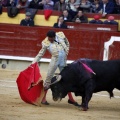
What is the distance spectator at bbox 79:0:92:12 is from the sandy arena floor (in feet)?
11.9

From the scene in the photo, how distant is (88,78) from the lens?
8836 millimetres

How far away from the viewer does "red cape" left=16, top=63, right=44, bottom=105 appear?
9.32m

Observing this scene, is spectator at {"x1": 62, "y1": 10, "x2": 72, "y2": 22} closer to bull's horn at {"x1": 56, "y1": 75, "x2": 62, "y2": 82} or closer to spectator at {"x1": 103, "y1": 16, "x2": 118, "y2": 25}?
spectator at {"x1": 103, "y1": 16, "x2": 118, "y2": 25}

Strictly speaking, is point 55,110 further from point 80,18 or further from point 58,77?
point 80,18

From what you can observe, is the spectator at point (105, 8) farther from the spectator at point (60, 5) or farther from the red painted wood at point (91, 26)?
the spectator at point (60, 5)

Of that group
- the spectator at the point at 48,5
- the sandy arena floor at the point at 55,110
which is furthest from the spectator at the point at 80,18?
the sandy arena floor at the point at 55,110

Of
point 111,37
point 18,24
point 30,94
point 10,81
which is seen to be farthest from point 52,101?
point 18,24

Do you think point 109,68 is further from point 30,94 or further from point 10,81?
point 10,81

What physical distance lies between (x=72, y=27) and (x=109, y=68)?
5607 mm

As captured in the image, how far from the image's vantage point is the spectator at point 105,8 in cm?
1365

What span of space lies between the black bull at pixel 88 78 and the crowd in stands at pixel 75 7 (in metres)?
4.86

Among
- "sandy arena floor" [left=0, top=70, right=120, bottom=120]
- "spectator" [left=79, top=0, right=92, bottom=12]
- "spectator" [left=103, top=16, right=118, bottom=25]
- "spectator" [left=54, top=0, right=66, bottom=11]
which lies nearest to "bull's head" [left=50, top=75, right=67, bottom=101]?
"sandy arena floor" [left=0, top=70, right=120, bottom=120]

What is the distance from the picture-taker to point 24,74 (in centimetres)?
956

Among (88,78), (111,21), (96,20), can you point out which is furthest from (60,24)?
(88,78)
